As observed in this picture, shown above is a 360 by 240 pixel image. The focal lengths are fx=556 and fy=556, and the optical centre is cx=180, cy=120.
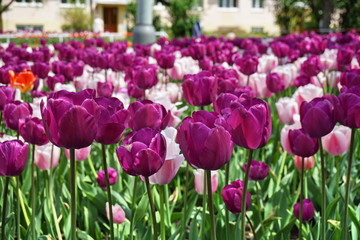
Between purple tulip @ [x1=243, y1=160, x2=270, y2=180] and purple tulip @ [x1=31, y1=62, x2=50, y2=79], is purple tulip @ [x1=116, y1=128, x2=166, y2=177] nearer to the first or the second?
purple tulip @ [x1=243, y1=160, x2=270, y2=180]

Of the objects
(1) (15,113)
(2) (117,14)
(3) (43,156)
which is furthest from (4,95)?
(2) (117,14)

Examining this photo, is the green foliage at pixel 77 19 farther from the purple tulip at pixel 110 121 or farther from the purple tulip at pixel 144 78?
the purple tulip at pixel 110 121

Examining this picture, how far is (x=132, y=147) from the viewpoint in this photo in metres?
1.25

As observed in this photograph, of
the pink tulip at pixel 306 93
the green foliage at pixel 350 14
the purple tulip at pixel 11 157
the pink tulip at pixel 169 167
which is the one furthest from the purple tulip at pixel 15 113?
the green foliage at pixel 350 14

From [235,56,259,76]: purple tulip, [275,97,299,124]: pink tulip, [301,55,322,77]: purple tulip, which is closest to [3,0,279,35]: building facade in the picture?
[301,55,322,77]: purple tulip

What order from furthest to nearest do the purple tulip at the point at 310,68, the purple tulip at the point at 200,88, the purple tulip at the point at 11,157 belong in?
the purple tulip at the point at 310,68 → the purple tulip at the point at 200,88 → the purple tulip at the point at 11,157

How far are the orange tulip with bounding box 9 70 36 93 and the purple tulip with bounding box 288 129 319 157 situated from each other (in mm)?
1898

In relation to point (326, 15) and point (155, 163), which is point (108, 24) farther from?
point (155, 163)

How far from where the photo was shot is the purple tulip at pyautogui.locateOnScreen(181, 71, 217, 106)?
6.31ft

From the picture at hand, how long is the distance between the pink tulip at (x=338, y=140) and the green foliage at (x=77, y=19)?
3466 centimetres

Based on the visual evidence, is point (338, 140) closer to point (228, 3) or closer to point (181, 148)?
point (181, 148)

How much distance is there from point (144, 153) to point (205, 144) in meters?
0.15

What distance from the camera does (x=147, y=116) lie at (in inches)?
62.1

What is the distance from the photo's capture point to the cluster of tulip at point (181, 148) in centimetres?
124
